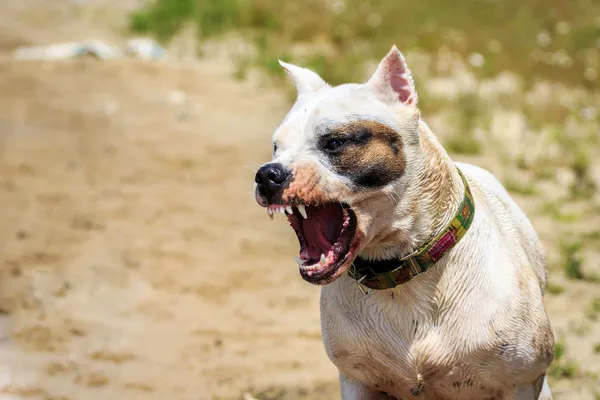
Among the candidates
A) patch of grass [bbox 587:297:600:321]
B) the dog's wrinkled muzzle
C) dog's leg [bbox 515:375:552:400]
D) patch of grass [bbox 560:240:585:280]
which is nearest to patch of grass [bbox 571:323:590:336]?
patch of grass [bbox 587:297:600:321]

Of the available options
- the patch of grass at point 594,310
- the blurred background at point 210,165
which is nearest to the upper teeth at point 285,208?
the blurred background at point 210,165

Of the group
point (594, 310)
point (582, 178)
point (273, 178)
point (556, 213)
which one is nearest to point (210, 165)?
point (556, 213)

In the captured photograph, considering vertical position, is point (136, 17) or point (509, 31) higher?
point (136, 17)

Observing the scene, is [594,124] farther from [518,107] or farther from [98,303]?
[98,303]

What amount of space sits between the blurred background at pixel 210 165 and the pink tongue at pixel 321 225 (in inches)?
85.8

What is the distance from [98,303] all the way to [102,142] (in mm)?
3401

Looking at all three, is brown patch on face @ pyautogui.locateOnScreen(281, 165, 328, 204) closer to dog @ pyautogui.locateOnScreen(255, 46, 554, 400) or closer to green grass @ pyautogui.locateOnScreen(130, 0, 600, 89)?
dog @ pyautogui.locateOnScreen(255, 46, 554, 400)

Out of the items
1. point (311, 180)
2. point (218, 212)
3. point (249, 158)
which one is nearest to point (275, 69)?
point (249, 158)

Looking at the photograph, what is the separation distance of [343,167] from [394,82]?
1.40ft

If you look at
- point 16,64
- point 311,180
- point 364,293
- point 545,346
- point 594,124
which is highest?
point 16,64

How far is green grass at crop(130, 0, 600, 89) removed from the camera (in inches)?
461

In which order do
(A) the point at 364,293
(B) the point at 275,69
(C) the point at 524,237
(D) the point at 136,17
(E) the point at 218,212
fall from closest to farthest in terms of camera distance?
(A) the point at 364,293 → (C) the point at 524,237 → (E) the point at 218,212 → (B) the point at 275,69 → (D) the point at 136,17

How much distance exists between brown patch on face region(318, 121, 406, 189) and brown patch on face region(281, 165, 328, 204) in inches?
4.4

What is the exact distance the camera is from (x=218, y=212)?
337 inches
